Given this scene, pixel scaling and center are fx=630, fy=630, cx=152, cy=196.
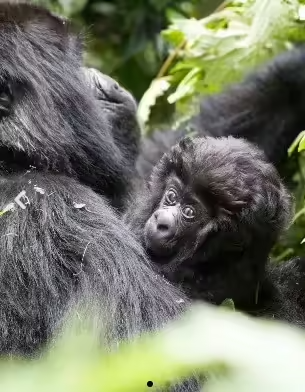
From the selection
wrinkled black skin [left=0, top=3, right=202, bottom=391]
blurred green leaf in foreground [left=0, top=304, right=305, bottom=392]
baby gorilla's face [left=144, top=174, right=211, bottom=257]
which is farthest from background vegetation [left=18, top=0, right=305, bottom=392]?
wrinkled black skin [left=0, top=3, right=202, bottom=391]

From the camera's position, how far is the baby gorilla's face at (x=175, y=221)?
140 cm

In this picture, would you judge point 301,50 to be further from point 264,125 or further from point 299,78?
point 264,125

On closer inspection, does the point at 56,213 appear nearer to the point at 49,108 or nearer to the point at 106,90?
the point at 49,108

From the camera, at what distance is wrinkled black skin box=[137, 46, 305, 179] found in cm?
222

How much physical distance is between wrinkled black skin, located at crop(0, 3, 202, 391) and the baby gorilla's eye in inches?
6.7

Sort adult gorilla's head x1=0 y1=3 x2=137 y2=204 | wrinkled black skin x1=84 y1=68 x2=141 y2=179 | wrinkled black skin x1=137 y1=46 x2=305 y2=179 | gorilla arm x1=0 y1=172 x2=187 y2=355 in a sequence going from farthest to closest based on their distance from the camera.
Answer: wrinkled black skin x1=137 y1=46 x2=305 y2=179
wrinkled black skin x1=84 y1=68 x2=141 y2=179
adult gorilla's head x1=0 y1=3 x2=137 y2=204
gorilla arm x1=0 y1=172 x2=187 y2=355

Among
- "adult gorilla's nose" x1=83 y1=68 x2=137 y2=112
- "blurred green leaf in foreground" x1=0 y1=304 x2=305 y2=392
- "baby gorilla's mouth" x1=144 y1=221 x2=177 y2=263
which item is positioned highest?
"blurred green leaf in foreground" x1=0 y1=304 x2=305 y2=392

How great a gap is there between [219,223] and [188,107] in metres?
1.00

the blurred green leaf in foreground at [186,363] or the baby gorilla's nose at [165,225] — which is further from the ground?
the blurred green leaf in foreground at [186,363]

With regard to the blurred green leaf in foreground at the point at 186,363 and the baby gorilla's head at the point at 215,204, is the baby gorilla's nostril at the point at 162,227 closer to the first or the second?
the baby gorilla's head at the point at 215,204

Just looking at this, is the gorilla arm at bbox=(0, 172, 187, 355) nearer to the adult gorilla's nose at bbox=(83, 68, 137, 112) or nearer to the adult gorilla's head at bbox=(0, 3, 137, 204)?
the adult gorilla's head at bbox=(0, 3, 137, 204)

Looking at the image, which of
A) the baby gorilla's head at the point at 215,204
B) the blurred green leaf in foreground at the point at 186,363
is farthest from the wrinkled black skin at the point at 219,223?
the blurred green leaf in foreground at the point at 186,363

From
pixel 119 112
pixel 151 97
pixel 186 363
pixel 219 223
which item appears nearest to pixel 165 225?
pixel 219 223

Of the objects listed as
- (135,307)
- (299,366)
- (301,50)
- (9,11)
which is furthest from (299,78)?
(299,366)
